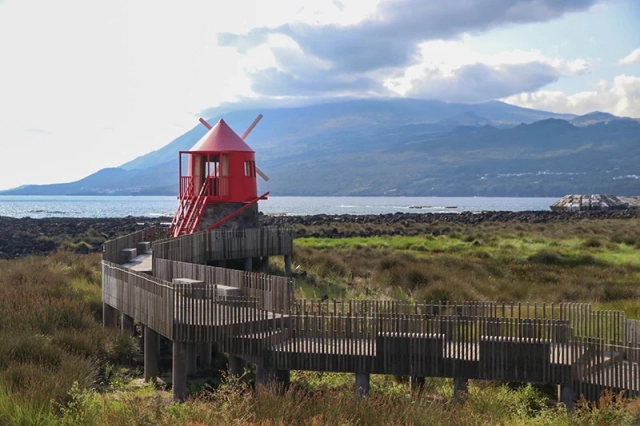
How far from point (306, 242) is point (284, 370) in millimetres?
35998

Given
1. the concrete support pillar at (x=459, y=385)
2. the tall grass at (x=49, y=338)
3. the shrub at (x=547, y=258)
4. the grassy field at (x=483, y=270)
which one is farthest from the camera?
the shrub at (x=547, y=258)

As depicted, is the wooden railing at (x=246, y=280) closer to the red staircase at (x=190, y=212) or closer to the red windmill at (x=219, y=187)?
the red staircase at (x=190, y=212)

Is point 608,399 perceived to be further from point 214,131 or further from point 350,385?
point 214,131

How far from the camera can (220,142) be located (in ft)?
102

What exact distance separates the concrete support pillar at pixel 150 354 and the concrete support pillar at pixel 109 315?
4.09 meters

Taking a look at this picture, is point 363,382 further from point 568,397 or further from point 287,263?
point 287,263

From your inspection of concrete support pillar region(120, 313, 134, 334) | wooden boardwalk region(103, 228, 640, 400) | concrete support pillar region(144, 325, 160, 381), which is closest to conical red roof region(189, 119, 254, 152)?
concrete support pillar region(120, 313, 134, 334)

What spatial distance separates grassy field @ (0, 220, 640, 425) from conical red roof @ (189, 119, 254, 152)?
5.45 metres

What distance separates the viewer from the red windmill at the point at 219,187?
100 feet

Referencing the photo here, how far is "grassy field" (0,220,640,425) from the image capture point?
402 inches

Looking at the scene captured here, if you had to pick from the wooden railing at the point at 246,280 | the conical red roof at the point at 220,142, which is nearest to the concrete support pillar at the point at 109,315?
the wooden railing at the point at 246,280

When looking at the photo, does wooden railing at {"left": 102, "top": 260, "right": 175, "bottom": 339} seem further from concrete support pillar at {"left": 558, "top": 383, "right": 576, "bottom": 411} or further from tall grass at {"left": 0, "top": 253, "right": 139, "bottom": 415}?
concrete support pillar at {"left": 558, "top": 383, "right": 576, "bottom": 411}

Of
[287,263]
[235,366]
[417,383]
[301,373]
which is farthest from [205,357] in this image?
[287,263]

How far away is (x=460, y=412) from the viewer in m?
11.4
